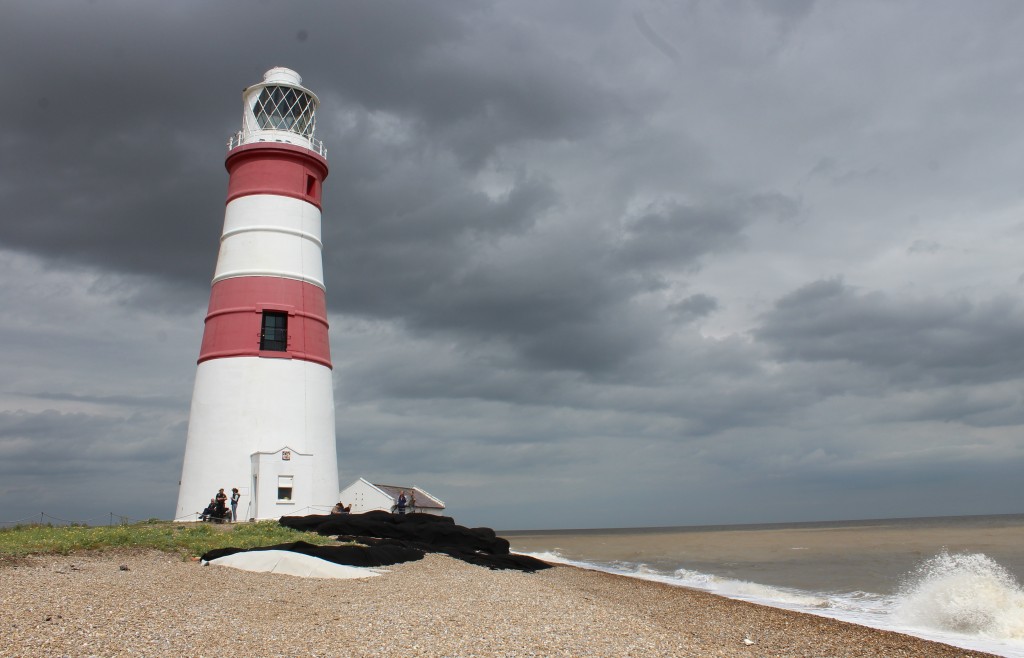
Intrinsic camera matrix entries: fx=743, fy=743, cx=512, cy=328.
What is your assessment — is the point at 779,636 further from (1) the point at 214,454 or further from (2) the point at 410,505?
(2) the point at 410,505

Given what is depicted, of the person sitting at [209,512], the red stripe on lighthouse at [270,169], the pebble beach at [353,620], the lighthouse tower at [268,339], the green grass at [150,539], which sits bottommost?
the pebble beach at [353,620]

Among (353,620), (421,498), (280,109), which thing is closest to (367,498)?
(421,498)

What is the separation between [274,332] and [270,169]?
15.9ft

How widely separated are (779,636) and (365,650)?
6.36m

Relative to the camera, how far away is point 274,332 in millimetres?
20688

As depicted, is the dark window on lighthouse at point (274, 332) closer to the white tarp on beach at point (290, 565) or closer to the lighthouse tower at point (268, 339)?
the lighthouse tower at point (268, 339)

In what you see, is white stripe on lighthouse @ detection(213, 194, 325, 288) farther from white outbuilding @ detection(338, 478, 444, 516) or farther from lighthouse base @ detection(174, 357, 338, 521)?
white outbuilding @ detection(338, 478, 444, 516)

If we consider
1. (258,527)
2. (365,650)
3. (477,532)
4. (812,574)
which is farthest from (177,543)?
(812,574)

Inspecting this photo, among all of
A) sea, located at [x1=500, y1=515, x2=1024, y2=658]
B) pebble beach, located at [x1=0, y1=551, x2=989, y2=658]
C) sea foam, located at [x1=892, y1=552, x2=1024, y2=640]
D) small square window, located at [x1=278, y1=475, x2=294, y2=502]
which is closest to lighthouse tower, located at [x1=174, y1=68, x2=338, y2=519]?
small square window, located at [x1=278, y1=475, x2=294, y2=502]

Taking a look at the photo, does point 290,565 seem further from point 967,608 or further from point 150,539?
point 967,608

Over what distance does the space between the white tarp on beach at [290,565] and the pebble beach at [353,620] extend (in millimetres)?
252

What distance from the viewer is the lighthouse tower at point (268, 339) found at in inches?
772

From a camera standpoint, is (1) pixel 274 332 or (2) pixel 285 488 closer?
(2) pixel 285 488

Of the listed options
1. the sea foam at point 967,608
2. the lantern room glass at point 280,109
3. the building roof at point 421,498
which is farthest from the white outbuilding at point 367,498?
the sea foam at point 967,608
